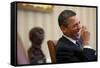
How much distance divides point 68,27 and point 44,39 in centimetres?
30

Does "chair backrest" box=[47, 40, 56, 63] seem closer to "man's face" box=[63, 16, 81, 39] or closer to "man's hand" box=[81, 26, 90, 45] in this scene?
"man's face" box=[63, 16, 81, 39]

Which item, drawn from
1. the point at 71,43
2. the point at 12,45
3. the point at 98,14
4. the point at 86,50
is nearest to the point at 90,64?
the point at 86,50

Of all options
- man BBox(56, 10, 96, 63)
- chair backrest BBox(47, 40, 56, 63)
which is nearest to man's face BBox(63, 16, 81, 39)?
man BBox(56, 10, 96, 63)

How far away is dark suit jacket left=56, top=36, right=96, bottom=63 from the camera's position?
2.47 m

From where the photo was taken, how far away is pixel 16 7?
2.25 meters

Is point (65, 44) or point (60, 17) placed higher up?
point (60, 17)

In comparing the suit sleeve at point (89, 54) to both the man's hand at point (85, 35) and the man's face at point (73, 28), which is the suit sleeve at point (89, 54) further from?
the man's face at point (73, 28)

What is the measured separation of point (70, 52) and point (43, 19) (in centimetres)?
46

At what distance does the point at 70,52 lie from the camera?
251cm

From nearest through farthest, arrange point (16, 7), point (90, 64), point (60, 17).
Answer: point (16, 7), point (60, 17), point (90, 64)

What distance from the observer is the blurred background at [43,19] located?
7.49ft

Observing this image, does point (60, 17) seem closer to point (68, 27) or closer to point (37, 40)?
point (68, 27)

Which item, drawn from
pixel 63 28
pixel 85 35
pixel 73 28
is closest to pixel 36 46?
pixel 63 28

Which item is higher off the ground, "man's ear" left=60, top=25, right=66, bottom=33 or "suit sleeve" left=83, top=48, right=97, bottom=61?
"man's ear" left=60, top=25, right=66, bottom=33
